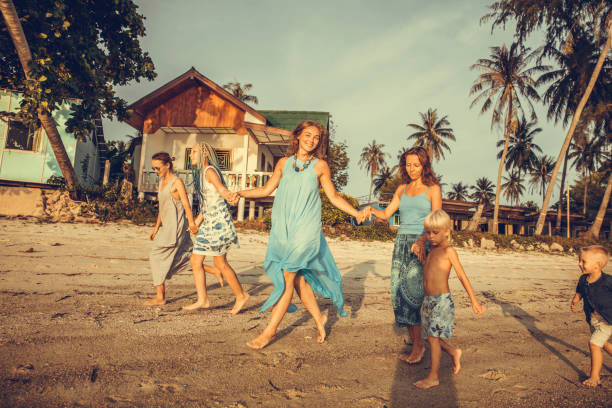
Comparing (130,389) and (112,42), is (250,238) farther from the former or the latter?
(130,389)

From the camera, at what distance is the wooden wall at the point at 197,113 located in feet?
58.9

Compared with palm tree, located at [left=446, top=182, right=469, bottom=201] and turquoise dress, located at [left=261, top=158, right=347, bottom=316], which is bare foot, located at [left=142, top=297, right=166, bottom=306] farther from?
palm tree, located at [left=446, top=182, right=469, bottom=201]

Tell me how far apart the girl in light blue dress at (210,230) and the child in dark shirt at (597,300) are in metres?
3.39

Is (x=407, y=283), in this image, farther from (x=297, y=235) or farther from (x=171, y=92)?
(x=171, y=92)

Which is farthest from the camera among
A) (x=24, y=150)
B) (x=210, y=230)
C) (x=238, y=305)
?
(x=24, y=150)

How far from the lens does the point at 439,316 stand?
9.13 feet

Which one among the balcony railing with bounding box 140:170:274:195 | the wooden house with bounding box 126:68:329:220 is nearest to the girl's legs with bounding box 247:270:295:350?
the balcony railing with bounding box 140:170:274:195

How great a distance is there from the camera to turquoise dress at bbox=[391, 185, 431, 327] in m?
3.19

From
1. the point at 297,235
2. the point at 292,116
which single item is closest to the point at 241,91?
the point at 292,116

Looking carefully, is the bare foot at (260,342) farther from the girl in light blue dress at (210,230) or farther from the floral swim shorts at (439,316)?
the floral swim shorts at (439,316)

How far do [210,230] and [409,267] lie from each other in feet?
7.79

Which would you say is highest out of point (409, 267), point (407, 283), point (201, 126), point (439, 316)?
point (201, 126)

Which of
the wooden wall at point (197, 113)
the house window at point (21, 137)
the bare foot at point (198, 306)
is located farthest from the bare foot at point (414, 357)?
the house window at point (21, 137)

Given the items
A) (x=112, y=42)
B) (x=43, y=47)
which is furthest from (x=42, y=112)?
(x=112, y=42)
